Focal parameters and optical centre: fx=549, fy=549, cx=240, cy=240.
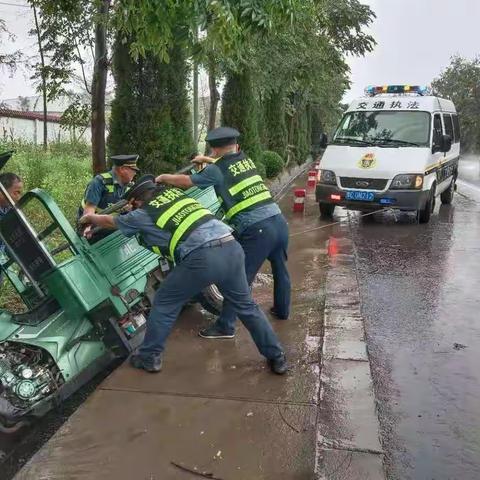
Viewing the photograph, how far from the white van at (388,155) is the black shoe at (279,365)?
610 cm

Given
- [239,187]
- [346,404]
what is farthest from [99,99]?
[346,404]

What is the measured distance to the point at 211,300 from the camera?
5074mm

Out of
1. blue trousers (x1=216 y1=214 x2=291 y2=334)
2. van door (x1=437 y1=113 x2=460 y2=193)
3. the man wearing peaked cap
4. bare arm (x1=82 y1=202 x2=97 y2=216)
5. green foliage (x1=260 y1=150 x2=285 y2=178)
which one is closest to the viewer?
blue trousers (x1=216 y1=214 x2=291 y2=334)

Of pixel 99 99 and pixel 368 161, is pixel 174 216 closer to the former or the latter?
pixel 99 99

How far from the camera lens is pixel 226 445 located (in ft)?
10.0

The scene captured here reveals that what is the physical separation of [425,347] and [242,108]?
34.4ft

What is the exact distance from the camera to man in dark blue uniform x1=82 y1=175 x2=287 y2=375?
11.8 feet

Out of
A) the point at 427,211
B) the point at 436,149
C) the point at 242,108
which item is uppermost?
the point at 242,108

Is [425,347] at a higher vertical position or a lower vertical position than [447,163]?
lower

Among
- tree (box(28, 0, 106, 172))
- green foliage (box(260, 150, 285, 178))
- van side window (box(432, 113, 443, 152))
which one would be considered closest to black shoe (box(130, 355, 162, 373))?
tree (box(28, 0, 106, 172))

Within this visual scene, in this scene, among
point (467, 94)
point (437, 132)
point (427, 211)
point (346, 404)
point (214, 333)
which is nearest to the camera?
point (346, 404)

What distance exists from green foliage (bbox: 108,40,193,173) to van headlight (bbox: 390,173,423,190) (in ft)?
12.4

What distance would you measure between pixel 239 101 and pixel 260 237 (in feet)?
33.6

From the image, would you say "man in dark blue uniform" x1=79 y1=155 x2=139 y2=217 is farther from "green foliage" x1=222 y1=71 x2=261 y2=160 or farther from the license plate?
"green foliage" x1=222 y1=71 x2=261 y2=160
